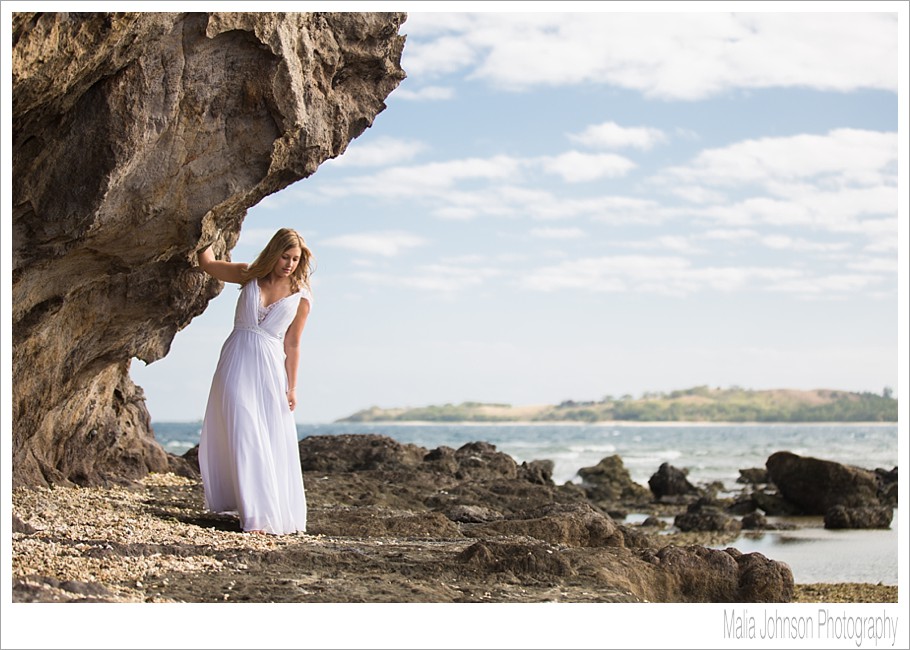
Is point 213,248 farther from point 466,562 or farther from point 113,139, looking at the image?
point 466,562

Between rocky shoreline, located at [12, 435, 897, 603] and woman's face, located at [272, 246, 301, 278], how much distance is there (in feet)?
7.06

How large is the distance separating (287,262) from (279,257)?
9 centimetres

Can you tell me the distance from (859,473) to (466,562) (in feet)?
56.5

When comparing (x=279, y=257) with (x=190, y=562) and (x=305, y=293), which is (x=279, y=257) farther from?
(x=190, y=562)

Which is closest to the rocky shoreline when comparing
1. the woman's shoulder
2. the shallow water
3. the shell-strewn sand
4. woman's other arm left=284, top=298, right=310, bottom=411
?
the shell-strewn sand

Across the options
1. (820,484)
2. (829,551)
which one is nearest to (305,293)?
(829,551)

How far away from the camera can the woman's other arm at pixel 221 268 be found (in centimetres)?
857

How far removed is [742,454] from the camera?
Answer: 5481cm

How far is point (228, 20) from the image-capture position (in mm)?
7152

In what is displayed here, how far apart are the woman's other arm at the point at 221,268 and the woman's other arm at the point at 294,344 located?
0.56 metres

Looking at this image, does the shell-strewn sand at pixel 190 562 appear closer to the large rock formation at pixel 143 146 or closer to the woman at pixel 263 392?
the woman at pixel 263 392

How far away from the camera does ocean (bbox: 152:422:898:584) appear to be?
1465 cm

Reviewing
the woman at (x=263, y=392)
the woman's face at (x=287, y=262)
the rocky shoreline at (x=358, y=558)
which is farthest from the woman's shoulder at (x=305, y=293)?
the rocky shoreline at (x=358, y=558)

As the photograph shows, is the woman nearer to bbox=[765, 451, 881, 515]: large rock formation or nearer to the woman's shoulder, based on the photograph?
the woman's shoulder
